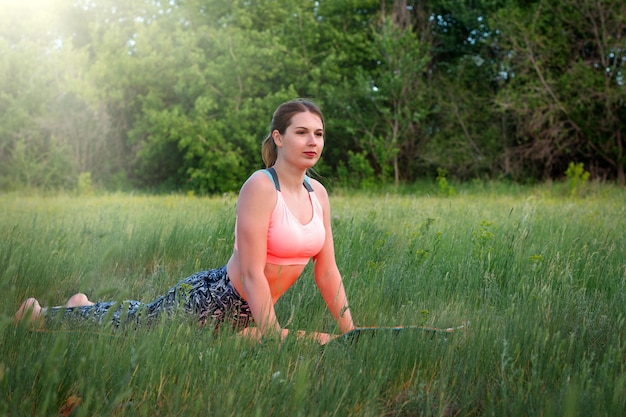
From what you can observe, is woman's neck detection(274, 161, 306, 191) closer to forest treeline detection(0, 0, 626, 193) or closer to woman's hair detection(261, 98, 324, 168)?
woman's hair detection(261, 98, 324, 168)

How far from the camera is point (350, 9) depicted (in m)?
21.8

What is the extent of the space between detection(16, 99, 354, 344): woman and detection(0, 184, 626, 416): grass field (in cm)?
21

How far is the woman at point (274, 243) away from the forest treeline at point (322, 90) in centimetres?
1508

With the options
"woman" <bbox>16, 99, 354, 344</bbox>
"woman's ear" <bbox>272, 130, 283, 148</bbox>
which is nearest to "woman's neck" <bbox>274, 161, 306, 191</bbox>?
"woman" <bbox>16, 99, 354, 344</bbox>

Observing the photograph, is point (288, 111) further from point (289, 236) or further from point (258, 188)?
point (289, 236)

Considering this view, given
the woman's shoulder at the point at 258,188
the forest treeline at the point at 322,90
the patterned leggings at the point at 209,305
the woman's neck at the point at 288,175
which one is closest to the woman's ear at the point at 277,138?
the woman's neck at the point at 288,175

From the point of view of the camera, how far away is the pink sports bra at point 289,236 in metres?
3.80

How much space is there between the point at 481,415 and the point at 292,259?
1.50m

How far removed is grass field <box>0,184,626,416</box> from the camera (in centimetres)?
248

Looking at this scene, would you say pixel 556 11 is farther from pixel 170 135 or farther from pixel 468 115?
pixel 170 135

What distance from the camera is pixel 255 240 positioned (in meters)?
3.69

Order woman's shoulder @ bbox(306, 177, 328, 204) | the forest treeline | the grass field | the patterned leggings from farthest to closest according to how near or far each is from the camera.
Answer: the forest treeline
woman's shoulder @ bbox(306, 177, 328, 204)
the patterned leggings
the grass field

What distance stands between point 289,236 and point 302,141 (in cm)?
54

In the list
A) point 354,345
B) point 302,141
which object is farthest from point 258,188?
point 354,345
